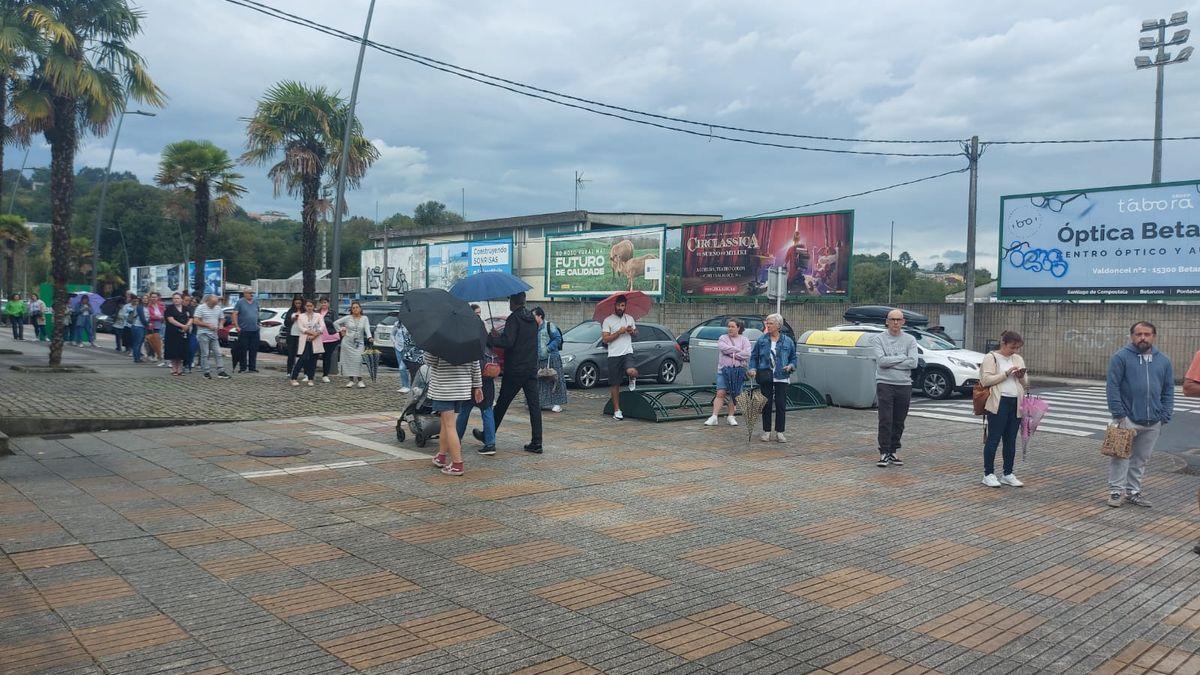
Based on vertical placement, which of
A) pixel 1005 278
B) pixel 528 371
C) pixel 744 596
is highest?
pixel 1005 278

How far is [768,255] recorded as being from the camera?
3095 cm


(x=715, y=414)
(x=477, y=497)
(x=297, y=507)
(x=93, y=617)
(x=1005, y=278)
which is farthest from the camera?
(x=1005, y=278)

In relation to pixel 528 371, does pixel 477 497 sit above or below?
below

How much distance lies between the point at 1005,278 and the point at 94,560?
1018 inches

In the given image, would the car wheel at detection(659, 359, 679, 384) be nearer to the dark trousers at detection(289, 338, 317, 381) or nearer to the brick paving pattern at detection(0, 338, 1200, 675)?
the dark trousers at detection(289, 338, 317, 381)

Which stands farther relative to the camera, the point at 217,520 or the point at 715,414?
the point at 715,414

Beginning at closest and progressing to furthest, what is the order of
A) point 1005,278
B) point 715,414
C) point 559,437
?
point 559,437, point 715,414, point 1005,278

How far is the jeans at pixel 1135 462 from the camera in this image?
764cm

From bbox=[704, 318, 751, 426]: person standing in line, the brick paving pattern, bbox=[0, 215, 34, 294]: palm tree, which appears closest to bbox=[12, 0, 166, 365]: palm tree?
the brick paving pattern

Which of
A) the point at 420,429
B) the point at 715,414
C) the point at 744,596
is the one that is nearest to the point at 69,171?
the point at 420,429

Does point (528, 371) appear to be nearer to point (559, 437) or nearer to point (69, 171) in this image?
point (559, 437)

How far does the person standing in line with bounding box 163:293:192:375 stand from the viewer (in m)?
17.0

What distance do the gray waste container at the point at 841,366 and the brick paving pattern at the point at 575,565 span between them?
514 cm

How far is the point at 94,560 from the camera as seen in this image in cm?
541
